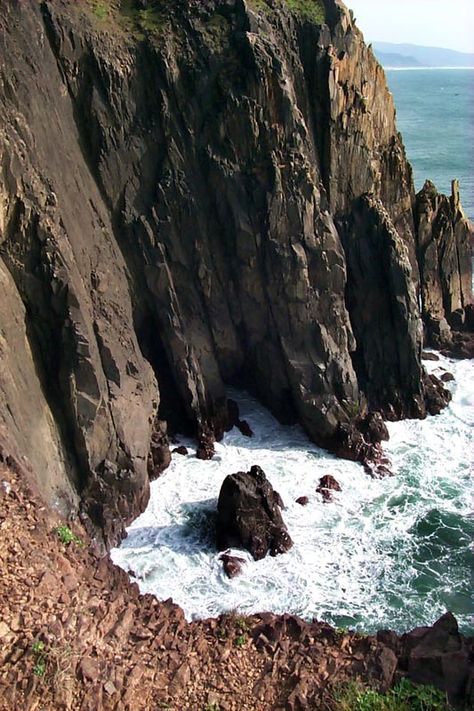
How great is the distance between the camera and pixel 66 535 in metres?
21.0

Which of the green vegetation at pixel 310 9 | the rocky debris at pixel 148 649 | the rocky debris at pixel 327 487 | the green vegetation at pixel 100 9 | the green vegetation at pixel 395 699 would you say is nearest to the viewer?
the green vegetation at pixel 395 699

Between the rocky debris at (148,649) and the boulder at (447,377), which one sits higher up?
the rocky debris at (148,649)

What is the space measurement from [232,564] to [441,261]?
2543 cm

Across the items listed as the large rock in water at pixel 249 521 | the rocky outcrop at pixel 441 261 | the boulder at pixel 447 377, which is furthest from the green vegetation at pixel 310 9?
the large rock in water at pixel 249 521

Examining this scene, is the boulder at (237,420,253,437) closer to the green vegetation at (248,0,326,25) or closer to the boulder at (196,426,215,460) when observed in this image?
the boulder at (196,426,215,460)

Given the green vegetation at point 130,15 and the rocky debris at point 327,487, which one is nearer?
the rocky debris at point 327,487

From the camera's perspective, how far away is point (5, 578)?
707 inches

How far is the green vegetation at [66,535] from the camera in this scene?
68.1 ft

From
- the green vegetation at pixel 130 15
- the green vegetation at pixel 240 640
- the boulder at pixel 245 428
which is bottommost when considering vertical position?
the boulder at pixel 245 428

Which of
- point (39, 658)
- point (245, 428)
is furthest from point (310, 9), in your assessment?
point (39, 658)

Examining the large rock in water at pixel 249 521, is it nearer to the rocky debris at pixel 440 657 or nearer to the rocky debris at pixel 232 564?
the rocky debris at pixel 232 564

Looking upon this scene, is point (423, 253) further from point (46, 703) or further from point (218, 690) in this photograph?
point (46, 703)

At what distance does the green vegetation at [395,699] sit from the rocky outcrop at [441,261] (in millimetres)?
26681

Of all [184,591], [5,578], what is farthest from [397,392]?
[5,578]
